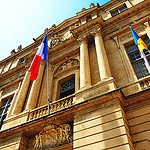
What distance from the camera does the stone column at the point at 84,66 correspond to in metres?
8.48

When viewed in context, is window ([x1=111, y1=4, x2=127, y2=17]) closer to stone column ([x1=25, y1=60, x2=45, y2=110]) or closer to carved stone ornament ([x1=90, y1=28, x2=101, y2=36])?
carved stone ornament ([x1=90, y1=28, x2=101, y2=36])

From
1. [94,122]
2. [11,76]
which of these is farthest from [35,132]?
[11,76]

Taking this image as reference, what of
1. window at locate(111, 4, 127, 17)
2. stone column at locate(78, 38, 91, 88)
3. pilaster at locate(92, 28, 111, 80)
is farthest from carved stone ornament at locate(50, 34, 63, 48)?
window at locate(111, 4, 127, 17)

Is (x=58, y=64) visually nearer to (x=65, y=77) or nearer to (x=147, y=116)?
(x=65, y=77)

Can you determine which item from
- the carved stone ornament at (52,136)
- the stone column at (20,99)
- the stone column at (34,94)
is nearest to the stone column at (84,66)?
the carved stone ornament at (52,136)

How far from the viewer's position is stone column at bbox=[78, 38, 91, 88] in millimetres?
8484

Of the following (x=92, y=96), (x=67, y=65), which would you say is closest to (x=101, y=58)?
(x=92, y=96)

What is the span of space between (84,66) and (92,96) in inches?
103

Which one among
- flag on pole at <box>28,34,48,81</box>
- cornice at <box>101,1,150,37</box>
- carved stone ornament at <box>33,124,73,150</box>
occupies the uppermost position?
cornice at <box>101,1,150,37</box>

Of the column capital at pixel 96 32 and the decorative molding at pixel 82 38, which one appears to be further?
the decorative molding at pixel 82 38

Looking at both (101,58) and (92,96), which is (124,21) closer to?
(101,58)

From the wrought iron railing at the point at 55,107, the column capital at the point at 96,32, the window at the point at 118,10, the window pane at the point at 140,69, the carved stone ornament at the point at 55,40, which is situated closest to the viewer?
the wrought iron railing at the point at 55,107

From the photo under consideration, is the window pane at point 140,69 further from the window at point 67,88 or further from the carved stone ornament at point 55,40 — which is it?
the carved stone ornament at point 55,40

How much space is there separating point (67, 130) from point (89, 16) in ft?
36.6
